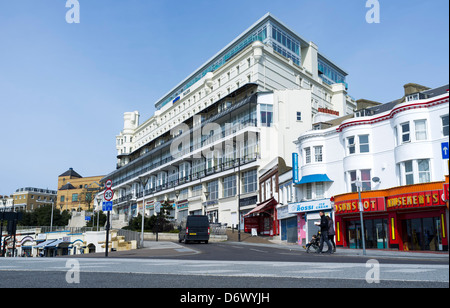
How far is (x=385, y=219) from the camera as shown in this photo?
2903 centimetres

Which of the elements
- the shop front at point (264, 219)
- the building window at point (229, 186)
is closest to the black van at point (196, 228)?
the shop front at point (264, 219)

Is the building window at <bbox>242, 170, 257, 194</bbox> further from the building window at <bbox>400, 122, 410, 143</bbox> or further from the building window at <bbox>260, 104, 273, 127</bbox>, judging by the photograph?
the building window at <bbox>400, 122, 410, 143</bbox>

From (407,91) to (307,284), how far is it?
3006 cm

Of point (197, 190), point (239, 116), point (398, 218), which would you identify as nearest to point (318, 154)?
point (398, 218)

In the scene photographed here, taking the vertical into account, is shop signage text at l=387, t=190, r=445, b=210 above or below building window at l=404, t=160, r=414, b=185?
below

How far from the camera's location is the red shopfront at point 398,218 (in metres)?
25.1

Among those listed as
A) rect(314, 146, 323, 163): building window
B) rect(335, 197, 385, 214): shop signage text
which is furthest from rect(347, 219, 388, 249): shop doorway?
rect(314, 146, 323, 163): building window

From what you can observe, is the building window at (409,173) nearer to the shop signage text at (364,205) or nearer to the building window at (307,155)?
the shop signage text at (364,205)

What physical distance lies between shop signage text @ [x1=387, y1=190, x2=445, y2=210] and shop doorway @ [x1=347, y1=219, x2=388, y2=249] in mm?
2328

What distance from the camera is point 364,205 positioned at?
29109 mm

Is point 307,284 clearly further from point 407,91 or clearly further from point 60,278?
point 407,91

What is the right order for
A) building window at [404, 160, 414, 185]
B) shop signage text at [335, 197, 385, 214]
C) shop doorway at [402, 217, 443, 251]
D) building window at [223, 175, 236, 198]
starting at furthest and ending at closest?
building window at [223, 175, 236, 198] → shop signage text at [335, 197, 385, 214] → building window at [404, 160, 414, 185] → shop doorway at [402, 217, 443, 251]

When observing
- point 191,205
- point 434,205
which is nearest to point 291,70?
point 191,205

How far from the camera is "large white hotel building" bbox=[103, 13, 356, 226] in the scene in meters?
53.8
